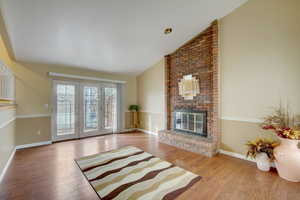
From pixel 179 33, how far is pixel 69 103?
13.8 ft

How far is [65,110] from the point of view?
455cm

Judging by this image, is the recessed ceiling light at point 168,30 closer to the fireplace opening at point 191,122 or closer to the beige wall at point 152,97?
the beige wall at point 152,97

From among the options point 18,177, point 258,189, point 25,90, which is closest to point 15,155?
point 18,177

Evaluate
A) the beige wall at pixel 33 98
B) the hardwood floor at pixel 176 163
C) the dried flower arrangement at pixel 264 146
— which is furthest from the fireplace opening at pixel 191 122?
the beige wall at pixel 33 98

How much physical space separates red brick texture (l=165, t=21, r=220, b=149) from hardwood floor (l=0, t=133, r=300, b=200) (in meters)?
0.88

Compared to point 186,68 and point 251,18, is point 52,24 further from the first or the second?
point 251,18

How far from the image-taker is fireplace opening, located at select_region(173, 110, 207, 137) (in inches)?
150

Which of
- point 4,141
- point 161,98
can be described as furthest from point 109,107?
point 4,141

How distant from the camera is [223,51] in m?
3.51

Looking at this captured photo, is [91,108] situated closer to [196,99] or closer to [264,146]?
[196,99]

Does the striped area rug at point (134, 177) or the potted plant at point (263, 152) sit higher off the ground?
the potted plant at point (263, 152)

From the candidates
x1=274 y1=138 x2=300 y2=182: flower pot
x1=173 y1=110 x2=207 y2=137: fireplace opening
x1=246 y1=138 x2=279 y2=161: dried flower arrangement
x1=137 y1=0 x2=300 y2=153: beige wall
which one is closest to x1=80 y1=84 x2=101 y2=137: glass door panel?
x1=173 y1=110 x2=207 y2=137: fireplace opening

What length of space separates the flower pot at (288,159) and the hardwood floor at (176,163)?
0.12 m

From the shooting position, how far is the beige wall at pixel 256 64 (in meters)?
2.58
